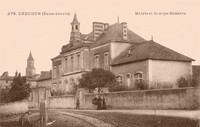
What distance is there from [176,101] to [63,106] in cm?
1605

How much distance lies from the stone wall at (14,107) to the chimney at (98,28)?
57.3 ft

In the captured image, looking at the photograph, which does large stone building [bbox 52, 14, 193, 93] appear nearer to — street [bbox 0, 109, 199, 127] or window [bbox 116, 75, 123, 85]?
window [bbox 116, 75, 123, 85]

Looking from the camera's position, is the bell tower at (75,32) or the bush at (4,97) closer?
the bush at (4,97)

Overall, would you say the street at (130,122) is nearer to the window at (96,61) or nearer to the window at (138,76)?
the window at (138,76)

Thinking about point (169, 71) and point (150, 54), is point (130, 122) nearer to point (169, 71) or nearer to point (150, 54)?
point (150, 54)

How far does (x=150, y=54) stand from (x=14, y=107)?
A: 1312 cm

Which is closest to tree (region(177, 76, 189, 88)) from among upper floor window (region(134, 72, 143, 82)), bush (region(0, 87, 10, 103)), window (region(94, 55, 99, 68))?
upper floor window (region(134, 72, 143, 82))

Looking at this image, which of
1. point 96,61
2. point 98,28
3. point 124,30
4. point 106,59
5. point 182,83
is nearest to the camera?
point 182,83

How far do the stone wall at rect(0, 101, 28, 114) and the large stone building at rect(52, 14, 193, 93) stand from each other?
35.6ft

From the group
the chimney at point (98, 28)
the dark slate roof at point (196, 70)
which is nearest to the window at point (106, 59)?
the chimney at point (98, 28)

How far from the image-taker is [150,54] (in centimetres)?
3031

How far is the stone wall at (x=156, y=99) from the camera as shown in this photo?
17.0 meters

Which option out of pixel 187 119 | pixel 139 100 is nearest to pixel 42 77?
pixel 139 100

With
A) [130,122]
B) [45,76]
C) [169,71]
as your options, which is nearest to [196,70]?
[169,71]
